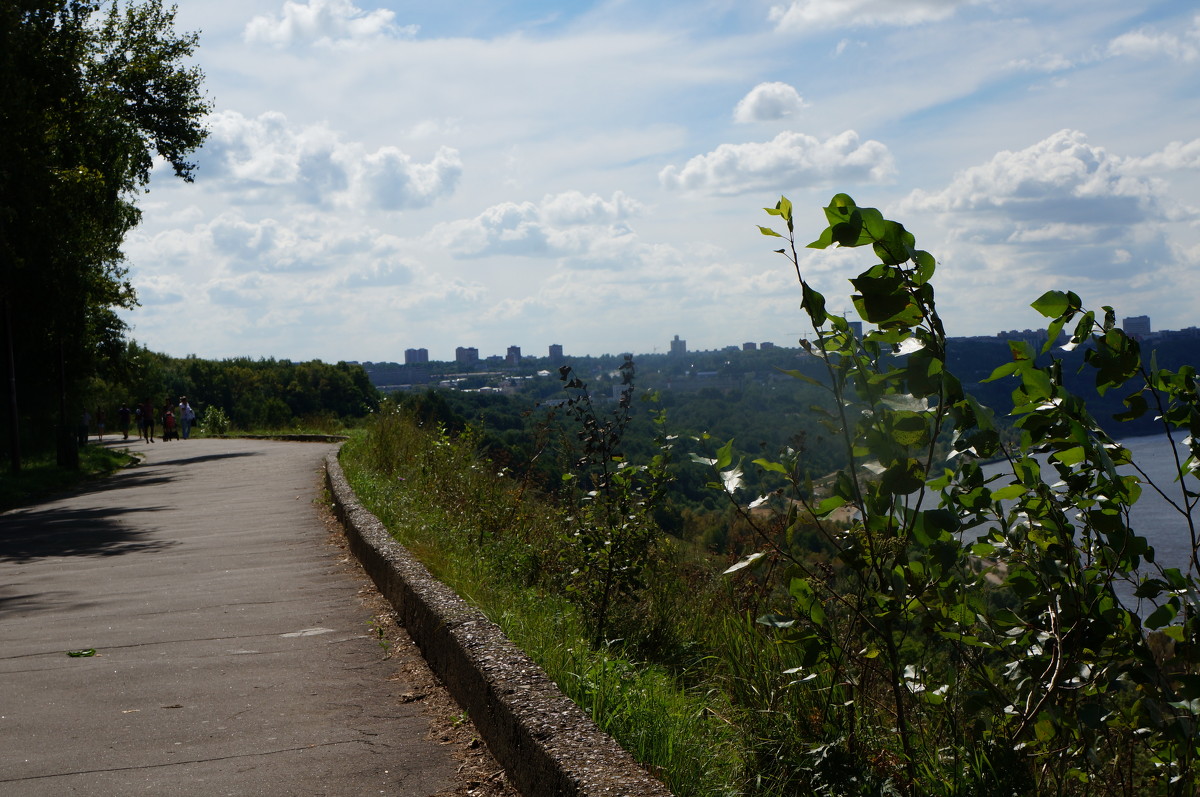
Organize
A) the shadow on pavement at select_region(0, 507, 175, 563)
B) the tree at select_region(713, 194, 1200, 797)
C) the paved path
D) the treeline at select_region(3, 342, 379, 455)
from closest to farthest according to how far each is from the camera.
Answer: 1. the tree at select_region(713, 194, 1200, 797)
2. the paved path
3. the shadow on pavement at select_region(0, 507, 175, 563)
4. the treeline at select_region(3, 342, 379, 455)

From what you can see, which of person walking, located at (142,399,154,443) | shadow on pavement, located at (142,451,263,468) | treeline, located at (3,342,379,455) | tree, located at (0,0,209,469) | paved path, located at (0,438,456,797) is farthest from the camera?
person walking, located at (142,399,154,443)

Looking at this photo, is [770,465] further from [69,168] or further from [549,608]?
[69,168]

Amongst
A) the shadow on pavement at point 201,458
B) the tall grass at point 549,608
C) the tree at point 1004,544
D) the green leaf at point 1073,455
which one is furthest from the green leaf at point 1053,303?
the shadow on pavement at point 201,458

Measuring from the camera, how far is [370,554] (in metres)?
7.61

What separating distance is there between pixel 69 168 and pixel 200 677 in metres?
17.7

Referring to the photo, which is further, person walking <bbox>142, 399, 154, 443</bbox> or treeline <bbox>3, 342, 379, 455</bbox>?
person walking <bbox>142, 399, 154, 443</bbox>

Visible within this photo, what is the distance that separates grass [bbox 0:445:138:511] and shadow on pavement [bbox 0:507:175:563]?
86.5 inches

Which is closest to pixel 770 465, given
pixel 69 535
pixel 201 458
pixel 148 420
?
pixel 69 535

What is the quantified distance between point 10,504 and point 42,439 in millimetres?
14514

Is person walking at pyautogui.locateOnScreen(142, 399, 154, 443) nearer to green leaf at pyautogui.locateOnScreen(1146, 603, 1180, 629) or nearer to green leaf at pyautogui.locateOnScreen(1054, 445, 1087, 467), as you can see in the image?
green leaf at pyautogui.locateOnScreen(1054, 445, 1087, 467)

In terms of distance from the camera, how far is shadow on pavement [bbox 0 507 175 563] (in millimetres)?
10633

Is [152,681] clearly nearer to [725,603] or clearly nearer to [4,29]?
[725,603]

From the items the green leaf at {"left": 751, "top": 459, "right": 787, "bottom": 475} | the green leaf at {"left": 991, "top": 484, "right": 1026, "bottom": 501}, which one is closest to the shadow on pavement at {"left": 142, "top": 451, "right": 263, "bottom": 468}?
the green leaf at {"left": 751, "top": 459, "right": 787, "bottom": 475}

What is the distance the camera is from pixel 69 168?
64.4ft
